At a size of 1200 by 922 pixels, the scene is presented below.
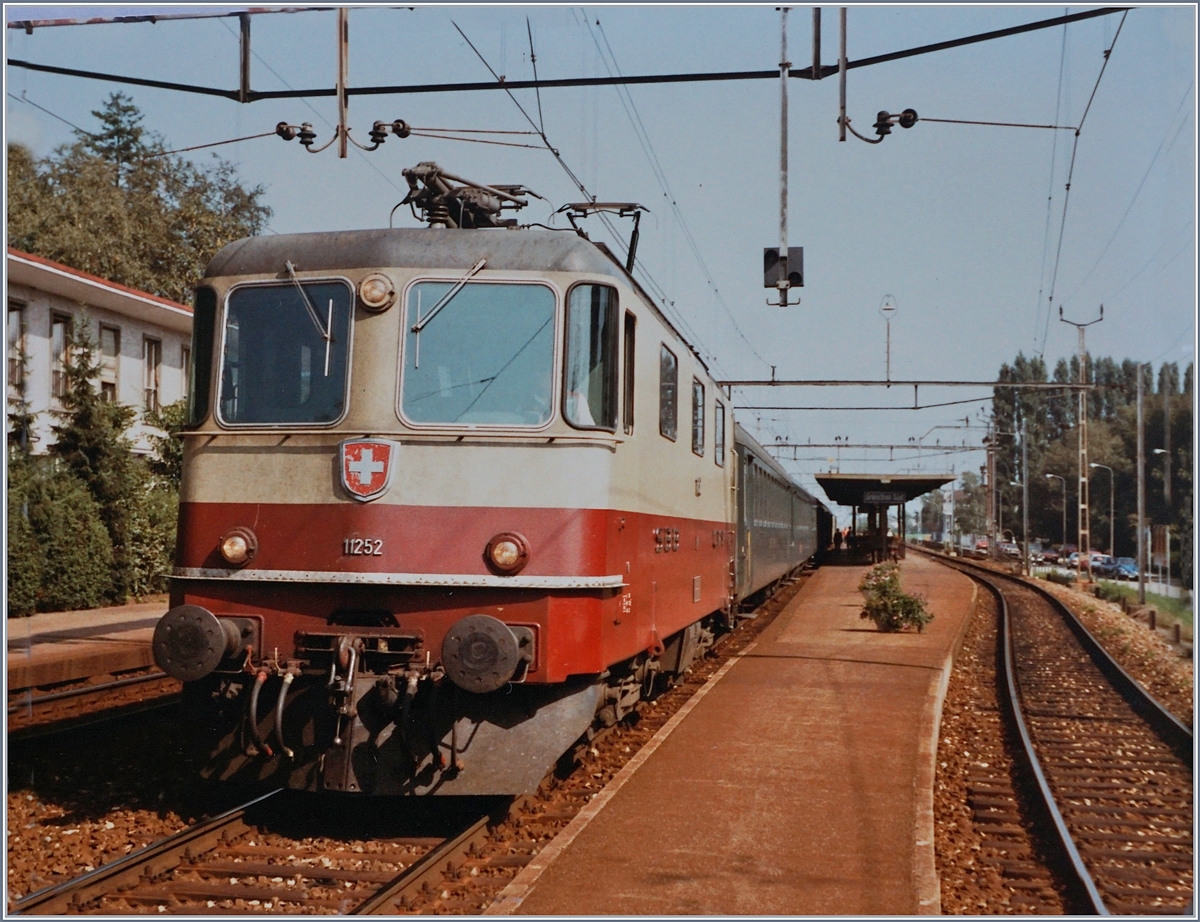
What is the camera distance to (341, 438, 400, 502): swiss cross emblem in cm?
704

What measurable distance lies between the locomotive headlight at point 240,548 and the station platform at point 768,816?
242 centimetres

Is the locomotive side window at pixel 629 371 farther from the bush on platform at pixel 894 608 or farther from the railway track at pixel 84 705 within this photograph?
the bush on platform at pixel 894 608

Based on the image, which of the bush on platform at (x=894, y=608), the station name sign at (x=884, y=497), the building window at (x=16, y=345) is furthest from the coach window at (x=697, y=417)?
the station name sign at (x=884, y=497)

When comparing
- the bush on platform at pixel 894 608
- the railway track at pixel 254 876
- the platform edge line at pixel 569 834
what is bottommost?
the railway track at pixel 254 876

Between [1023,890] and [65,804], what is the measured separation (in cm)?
592

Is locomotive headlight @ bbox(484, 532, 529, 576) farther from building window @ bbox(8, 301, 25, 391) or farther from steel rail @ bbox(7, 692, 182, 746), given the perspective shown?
building window @ bbox(8, 301, 25, 391)

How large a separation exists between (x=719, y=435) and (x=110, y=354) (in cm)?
1506

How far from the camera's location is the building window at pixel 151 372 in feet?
82.1

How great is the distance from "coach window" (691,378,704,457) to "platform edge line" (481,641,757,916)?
7.76ft

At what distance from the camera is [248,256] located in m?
7.65

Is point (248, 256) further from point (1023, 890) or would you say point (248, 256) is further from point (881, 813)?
point (1023, 890)

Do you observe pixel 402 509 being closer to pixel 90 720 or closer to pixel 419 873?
pixel 419 873

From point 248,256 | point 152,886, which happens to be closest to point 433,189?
point 248,256

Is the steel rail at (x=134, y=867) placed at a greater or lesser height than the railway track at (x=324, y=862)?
greater
